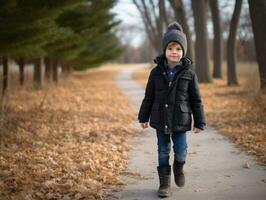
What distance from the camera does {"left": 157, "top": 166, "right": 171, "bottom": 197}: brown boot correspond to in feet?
18.8

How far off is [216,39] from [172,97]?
24413mm

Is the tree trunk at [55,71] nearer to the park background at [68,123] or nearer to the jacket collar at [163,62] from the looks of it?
the park background at [68,123]

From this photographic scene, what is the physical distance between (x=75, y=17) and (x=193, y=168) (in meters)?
14.2

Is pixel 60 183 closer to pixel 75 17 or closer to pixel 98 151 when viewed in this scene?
pixel 98 151

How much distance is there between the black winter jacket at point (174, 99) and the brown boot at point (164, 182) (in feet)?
1.63

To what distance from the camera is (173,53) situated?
5766 millimetres

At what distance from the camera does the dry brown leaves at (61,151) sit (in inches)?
239

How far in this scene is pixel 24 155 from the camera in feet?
25.5

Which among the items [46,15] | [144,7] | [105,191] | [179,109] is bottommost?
[105,191]

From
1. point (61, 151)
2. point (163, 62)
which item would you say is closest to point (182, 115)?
point (163, 62)

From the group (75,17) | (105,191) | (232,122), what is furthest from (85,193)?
(75,17)

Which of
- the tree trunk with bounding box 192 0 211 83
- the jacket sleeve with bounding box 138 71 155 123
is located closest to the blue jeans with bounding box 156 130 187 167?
the jacket sleeve with bounding box 138 71 155 123

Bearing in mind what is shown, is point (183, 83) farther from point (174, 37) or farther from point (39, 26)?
point (39, 26)

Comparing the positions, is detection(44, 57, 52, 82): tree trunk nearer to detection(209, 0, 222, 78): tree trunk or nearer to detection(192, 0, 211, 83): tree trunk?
detection(192, 0, 211, 83): tree trunk
